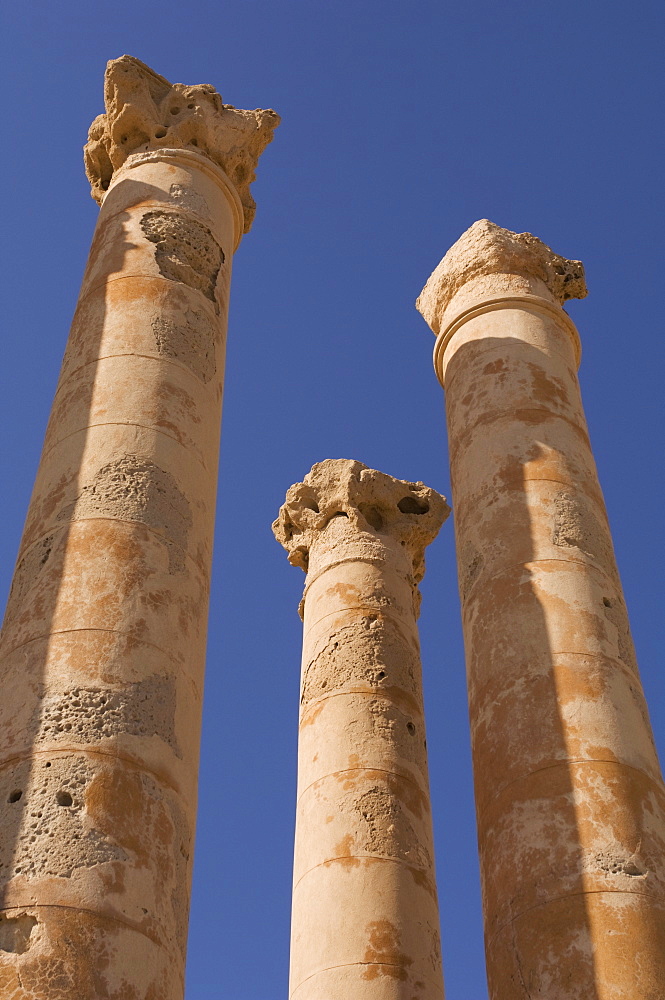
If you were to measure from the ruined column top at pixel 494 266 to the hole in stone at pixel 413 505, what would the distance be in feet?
9.60

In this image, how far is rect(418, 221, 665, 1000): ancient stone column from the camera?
451 inches

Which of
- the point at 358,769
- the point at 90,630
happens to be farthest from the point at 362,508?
the point at 90,630

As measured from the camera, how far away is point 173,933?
8695 mm

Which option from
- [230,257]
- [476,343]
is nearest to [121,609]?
[230,257]

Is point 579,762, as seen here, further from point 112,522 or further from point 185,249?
point 185,249

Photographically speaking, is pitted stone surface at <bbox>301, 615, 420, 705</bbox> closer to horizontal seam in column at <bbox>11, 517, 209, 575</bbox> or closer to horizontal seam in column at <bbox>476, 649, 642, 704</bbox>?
horizontal seam in column at <bbox>476, 649, 642, 704</bbox>

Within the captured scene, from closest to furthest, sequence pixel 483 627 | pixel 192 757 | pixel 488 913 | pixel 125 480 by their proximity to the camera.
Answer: pixel 192 757, pixel 125 480, pixel 488 913, pixel 483 627

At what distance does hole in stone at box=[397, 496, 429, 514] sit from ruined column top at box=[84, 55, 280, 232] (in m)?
5.46

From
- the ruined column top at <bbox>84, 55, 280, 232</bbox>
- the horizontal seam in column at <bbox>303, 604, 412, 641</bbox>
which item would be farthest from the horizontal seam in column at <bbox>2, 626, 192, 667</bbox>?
the ruined column top at <bbox>84, 55, 280, 232</bbox>

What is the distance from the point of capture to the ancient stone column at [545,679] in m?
11.4

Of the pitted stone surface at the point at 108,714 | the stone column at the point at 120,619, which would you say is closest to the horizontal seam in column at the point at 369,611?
the stone column at the point at 120,619

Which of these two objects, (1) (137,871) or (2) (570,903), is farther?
(2) (570,903)

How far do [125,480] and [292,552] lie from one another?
924 cm

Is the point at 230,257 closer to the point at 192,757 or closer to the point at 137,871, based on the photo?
the point at 192,757
